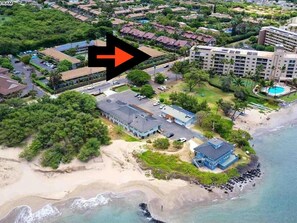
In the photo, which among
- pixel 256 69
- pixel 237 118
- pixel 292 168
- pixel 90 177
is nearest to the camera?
pixel 90 177

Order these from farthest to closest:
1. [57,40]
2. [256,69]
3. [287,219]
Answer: [57,40] < [256,69] < [287,219]

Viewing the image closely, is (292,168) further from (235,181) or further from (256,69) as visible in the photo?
(256,69)

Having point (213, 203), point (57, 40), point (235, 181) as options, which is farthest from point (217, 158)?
point (57, 40)

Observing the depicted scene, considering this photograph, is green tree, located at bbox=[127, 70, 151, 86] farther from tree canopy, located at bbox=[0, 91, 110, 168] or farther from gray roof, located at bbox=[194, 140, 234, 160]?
gray roof, located at bbox=[194, 140, 234, 160]

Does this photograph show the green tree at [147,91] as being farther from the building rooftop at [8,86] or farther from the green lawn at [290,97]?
the green lawn at [290,97]

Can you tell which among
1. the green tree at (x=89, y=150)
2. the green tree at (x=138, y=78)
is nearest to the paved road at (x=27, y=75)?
the green tree at (x=138, y=78)
